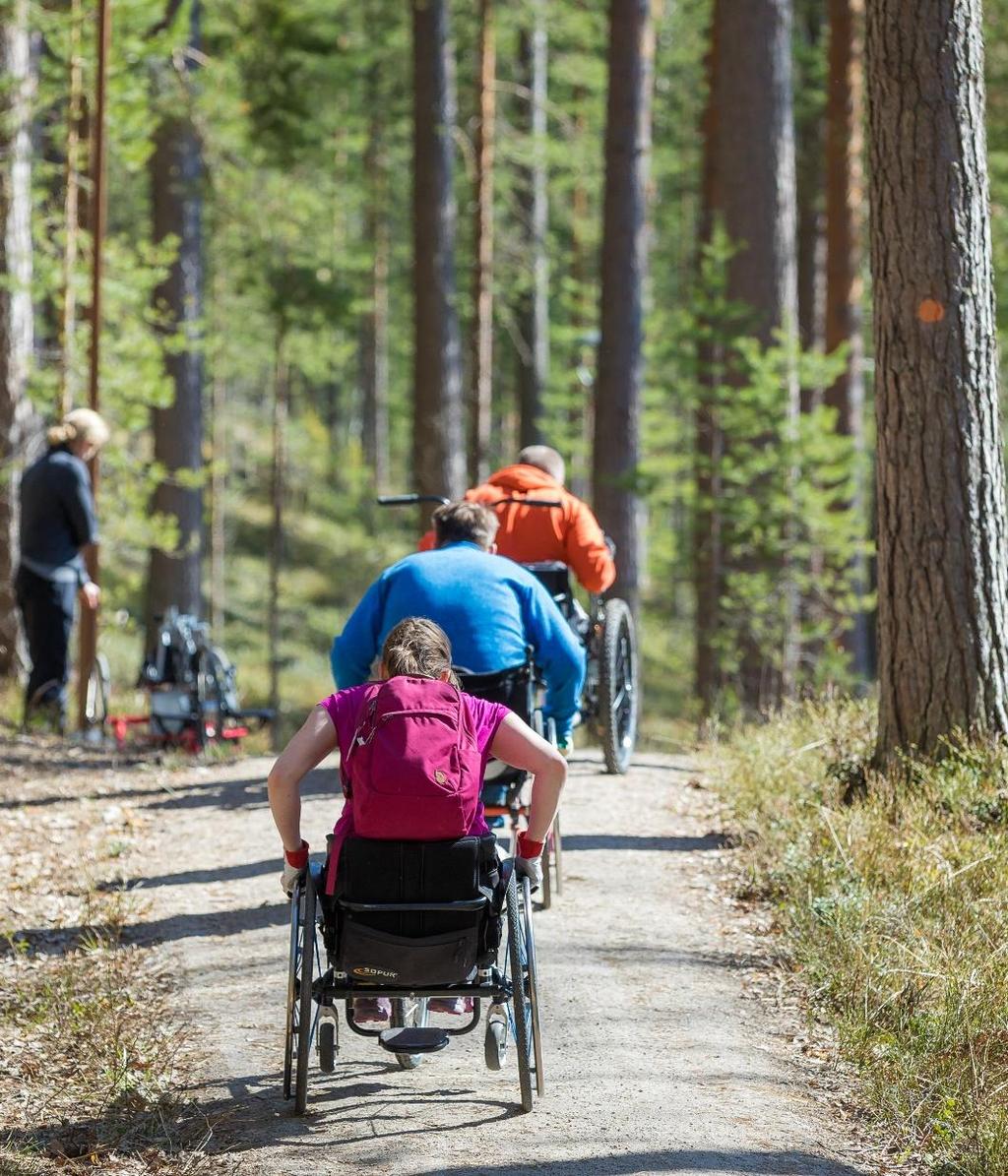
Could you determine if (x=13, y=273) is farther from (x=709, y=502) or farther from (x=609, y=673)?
(x=609, y=673)

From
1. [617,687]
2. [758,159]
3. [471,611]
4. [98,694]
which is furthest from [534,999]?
[758,159]

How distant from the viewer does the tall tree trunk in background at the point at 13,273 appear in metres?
13.3

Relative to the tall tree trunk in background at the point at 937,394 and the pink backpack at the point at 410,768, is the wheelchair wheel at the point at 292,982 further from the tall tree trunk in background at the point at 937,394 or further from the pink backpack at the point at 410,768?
the tall tree trunk in background at the point at 937,394

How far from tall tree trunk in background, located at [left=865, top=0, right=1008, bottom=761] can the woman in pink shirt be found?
10.2 ft

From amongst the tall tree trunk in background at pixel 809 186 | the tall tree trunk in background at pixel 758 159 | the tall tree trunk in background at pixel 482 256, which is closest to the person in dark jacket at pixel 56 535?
the tall tree trunk in background at pixel 758 159

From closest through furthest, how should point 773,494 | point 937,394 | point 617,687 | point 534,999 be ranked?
point 534,999 → point 937,394 → point 617,687 → point 773,494

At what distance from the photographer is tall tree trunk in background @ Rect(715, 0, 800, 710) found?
14.5m

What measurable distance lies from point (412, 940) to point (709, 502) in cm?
972

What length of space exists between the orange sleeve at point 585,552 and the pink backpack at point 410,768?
3.89 meters

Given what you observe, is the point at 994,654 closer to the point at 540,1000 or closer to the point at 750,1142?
the point at 540,1000

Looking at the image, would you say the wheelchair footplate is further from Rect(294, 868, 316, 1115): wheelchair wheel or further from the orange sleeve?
the orange sleeve

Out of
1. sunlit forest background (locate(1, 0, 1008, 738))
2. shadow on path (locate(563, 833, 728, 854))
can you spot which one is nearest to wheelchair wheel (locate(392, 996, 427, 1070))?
shadow on path (locate(563, 833, 728, 854))

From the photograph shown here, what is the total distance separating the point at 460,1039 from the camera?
5.28m

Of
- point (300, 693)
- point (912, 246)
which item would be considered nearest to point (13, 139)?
point (912, 246)
